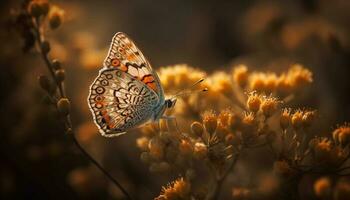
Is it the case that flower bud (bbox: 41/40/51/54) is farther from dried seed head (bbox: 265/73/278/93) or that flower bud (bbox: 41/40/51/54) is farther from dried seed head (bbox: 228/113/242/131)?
dried seed head (bbox: 265/73/278/93)

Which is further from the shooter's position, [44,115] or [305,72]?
[44,115]

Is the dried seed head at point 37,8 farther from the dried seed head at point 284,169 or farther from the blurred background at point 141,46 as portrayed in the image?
the dried seed head at point 284,169

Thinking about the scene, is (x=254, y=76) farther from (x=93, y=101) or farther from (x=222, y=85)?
(x=93, y=101)

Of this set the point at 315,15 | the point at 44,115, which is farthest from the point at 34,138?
the point at 315,15

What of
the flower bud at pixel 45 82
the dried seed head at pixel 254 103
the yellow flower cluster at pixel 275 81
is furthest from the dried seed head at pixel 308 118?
the flower bud at pixel 45 82

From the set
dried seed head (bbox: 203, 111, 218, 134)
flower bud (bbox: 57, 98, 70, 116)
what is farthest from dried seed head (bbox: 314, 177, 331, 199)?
flower bud (bbox: 57, 98, 70, 116)

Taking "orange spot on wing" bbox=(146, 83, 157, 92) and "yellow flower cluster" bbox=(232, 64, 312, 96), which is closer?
"orange spot on wing" bbox=(146, 83, 157, 92)

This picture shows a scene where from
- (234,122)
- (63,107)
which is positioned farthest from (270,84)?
(63,107)

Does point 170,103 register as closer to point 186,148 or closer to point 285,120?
point 186,148
